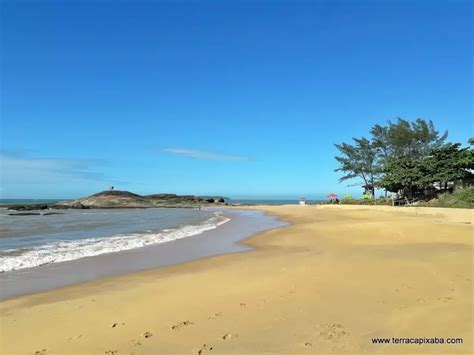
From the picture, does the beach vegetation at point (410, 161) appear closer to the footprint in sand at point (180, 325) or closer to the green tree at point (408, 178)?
the green tree at point (408, 178)

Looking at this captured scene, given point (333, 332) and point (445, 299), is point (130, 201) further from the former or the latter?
point (333, 332)

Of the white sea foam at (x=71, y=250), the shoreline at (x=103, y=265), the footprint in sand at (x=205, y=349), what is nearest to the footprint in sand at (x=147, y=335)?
the footprint in sand at (x=205, y=349)

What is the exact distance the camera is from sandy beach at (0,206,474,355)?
4141 mm

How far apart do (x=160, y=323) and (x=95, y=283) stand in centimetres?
333

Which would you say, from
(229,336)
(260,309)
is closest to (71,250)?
(260,309)

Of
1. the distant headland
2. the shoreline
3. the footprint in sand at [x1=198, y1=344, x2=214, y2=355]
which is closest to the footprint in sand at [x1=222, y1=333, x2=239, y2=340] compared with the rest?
the footprint in sand at [x1=198, y1=344, x2=214, y2=355]

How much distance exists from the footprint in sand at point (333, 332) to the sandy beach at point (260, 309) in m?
0.01

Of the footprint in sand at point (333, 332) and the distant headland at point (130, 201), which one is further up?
the distant headland at point (130, 201)

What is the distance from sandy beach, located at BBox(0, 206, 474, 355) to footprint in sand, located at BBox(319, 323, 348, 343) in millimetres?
12

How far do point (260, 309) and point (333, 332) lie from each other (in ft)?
4.13

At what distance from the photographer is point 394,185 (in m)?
38.8

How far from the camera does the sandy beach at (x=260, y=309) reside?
414cm

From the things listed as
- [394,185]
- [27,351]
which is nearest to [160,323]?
[27,351]

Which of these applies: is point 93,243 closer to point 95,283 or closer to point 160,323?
point 95,283
